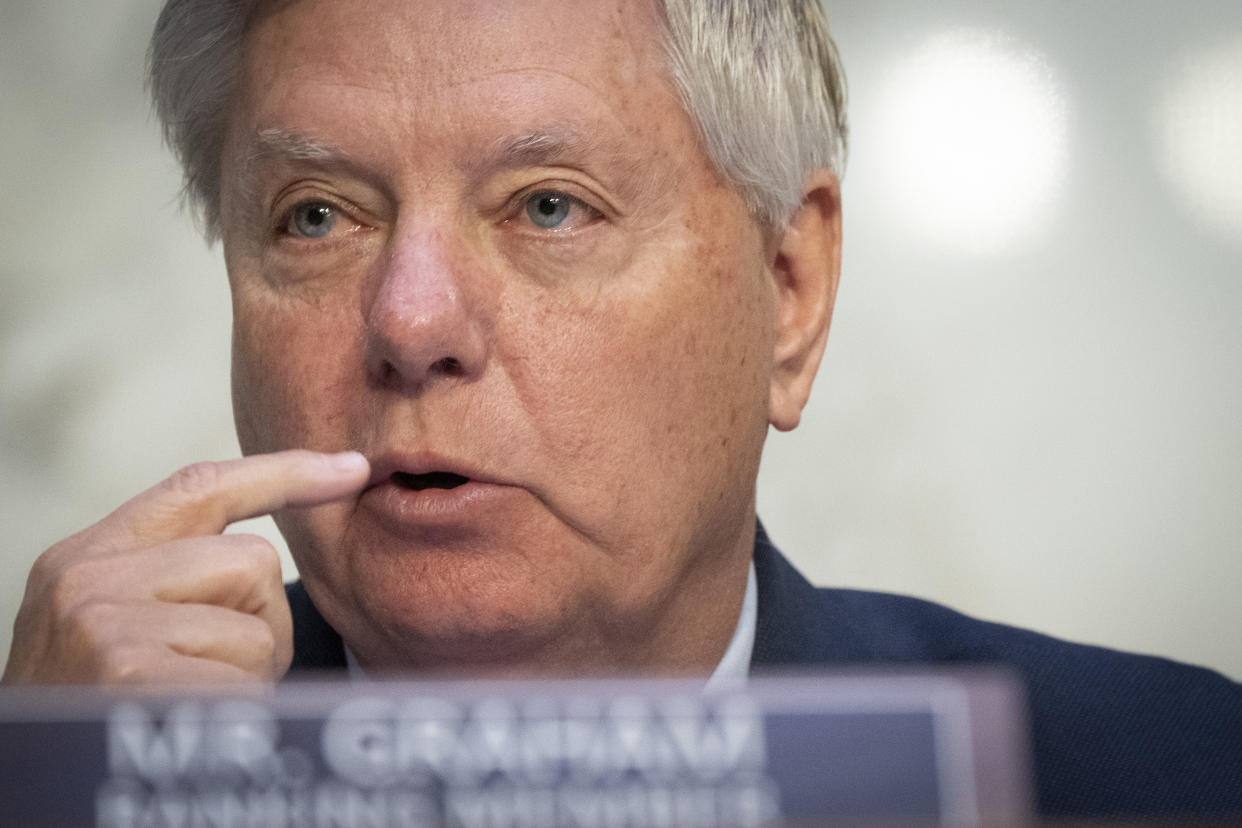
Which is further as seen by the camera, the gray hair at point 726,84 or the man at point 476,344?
the gray hair at point 726,84

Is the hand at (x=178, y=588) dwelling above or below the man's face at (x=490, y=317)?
below

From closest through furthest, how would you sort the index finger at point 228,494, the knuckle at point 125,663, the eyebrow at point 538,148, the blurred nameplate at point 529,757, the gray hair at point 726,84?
the blurred nameplate at point 529,757 → the knuckle at point 125,663 → the index finger at point 228,494 → the eyebrow at point 538,148 → the gray hair at point 726,84

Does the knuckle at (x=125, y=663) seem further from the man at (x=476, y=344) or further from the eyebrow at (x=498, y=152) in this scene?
the eyebrow at (x=498, y=152)

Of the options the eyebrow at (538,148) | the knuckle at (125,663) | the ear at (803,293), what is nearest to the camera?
the knuckle at (125,663)

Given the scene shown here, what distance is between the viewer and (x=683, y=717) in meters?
0.69

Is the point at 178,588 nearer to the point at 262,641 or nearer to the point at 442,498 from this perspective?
the point at 262,641

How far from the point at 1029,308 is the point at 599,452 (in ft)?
2.70

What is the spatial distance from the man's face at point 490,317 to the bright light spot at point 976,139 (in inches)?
22.2

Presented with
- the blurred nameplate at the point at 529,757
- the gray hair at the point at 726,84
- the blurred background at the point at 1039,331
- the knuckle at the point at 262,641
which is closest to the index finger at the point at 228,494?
the knuckle at the point at 262,641

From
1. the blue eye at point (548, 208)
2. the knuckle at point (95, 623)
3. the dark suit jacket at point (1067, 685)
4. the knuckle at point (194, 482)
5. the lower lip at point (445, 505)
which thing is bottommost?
the dark suit jacket at point (1067, 685)

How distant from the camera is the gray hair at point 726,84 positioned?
125cm

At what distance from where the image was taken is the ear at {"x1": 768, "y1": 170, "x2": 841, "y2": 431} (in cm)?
140

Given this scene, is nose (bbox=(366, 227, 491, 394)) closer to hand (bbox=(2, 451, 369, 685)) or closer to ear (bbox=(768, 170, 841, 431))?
hand (bbox=(2, 451, 369, 685))

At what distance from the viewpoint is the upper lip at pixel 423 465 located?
1.07 m
